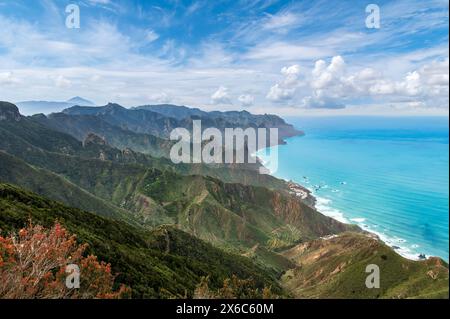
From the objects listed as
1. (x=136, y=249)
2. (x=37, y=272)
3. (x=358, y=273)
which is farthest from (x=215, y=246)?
(x=37, y=272)

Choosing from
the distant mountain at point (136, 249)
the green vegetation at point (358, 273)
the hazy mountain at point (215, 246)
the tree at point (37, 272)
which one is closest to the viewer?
A: the tree at point (37, 272)

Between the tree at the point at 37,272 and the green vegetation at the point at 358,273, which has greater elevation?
the tree at the point at 37,272

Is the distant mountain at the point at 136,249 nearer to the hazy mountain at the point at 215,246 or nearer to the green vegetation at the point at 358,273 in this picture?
the hazy mountain at the point at 215,246

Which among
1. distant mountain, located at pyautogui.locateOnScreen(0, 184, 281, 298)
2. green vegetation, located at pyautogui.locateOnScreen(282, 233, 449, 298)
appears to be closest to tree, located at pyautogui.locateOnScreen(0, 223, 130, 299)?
distant mountain, located at pyautogui.locateOnScreen(0, 184, 281, 298)

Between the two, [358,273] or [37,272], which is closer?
[37,272]

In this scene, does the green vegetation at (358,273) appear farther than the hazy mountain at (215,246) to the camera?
Yes

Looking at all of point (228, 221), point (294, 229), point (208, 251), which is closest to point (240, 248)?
point (228, 221)

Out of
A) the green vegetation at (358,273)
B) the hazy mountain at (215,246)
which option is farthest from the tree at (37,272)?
the green vegetation at (358,273)

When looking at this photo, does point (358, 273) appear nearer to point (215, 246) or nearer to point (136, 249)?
point (215, 246)

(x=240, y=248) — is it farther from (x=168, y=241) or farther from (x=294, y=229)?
(x=168, y=241)

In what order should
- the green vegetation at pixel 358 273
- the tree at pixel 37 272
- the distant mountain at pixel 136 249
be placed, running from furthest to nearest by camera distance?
1. the green vegetation at pixel 358 273
2. the distant mountain at pixel 136 249
3. the tree at pixel 37 272
